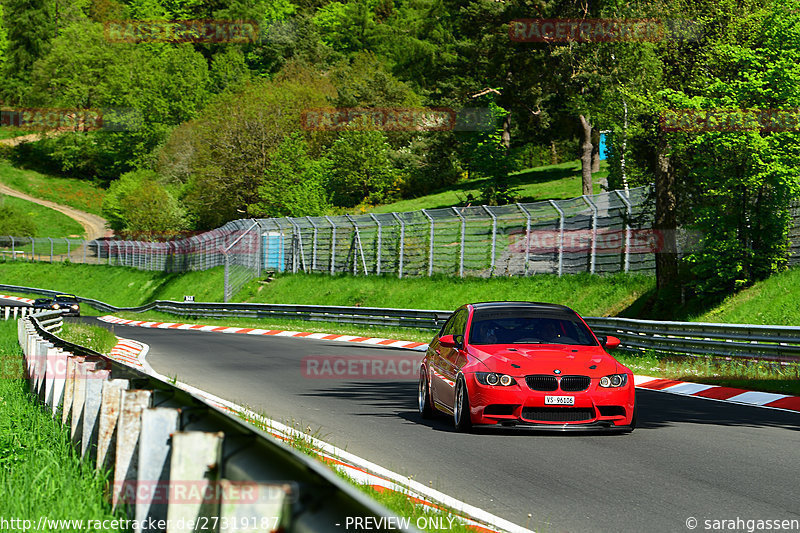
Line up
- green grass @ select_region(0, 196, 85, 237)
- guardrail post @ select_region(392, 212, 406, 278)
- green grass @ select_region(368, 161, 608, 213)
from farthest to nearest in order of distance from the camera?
1. green grass @ select_region(0, 196, 85, 237)
2. green grass @ select_region(368, 161, 608, 213)
3. guardrail post @ select_region(392, 212, 406, 278)

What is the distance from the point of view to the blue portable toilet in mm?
51094

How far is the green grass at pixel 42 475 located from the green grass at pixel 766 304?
16.7 metres

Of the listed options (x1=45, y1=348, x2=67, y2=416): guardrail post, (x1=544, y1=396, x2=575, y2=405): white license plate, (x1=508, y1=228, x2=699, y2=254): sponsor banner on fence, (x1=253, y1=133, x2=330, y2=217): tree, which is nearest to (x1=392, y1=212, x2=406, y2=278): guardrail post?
(x1=508, y1=228, x2=699, y2=254): sponsor banner on fence

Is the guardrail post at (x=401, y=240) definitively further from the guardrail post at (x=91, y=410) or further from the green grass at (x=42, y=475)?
the guardrail post at (x=91, y=410)

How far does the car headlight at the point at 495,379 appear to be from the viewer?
1070cm

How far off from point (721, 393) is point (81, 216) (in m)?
109

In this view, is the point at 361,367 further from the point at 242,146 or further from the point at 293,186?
the point at 242,146

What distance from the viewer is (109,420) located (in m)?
5.50

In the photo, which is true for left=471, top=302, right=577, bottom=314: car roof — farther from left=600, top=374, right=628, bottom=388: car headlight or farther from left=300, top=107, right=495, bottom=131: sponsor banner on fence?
left=300, top=107, right=495, bottom=131: sponsor banner on fence

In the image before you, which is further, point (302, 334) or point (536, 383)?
point (302, 334)

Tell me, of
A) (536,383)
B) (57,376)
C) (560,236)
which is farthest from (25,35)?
(57,376)

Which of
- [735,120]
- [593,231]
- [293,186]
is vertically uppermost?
[735,120]

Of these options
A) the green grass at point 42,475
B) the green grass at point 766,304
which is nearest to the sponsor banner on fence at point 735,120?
the green grass at point 766,304

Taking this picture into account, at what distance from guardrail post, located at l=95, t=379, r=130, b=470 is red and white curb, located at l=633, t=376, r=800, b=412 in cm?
1066
